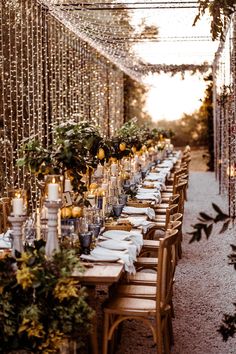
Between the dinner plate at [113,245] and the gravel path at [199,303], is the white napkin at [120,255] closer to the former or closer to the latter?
the dinner plate at [113,245]

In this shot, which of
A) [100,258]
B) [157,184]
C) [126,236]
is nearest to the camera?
[100,258]

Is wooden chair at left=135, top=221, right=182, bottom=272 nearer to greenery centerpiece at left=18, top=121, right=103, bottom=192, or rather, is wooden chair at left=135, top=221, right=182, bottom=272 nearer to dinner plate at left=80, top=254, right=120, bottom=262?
dinner plate at left=80, top=254, right=120, bottom=262

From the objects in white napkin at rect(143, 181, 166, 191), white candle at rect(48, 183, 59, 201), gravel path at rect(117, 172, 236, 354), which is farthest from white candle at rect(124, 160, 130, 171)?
white candle at rect(48, 183, 59, 201)

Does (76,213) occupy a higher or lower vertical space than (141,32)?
lower

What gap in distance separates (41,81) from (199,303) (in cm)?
439

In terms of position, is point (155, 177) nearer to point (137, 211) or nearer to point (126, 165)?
point (126, 165)

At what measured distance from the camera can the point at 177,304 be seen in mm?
5914

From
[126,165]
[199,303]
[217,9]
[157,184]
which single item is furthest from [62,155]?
[126,165]

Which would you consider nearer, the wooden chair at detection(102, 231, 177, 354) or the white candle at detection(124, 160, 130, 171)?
the wooden chair at detection(102, 231, 177, 354)

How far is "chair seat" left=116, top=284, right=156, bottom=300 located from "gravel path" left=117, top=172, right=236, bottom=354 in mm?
437

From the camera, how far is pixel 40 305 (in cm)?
351

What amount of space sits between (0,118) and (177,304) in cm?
435

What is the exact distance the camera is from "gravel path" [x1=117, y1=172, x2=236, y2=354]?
488 cm

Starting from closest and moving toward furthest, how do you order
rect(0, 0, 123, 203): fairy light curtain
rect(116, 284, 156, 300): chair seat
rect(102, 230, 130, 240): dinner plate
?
rect(116, 284, 156, 300): chair seat
rect(102, 230, 130, 240): dinner plate
rect(0, 0, 123, 203): fairy light curtain
